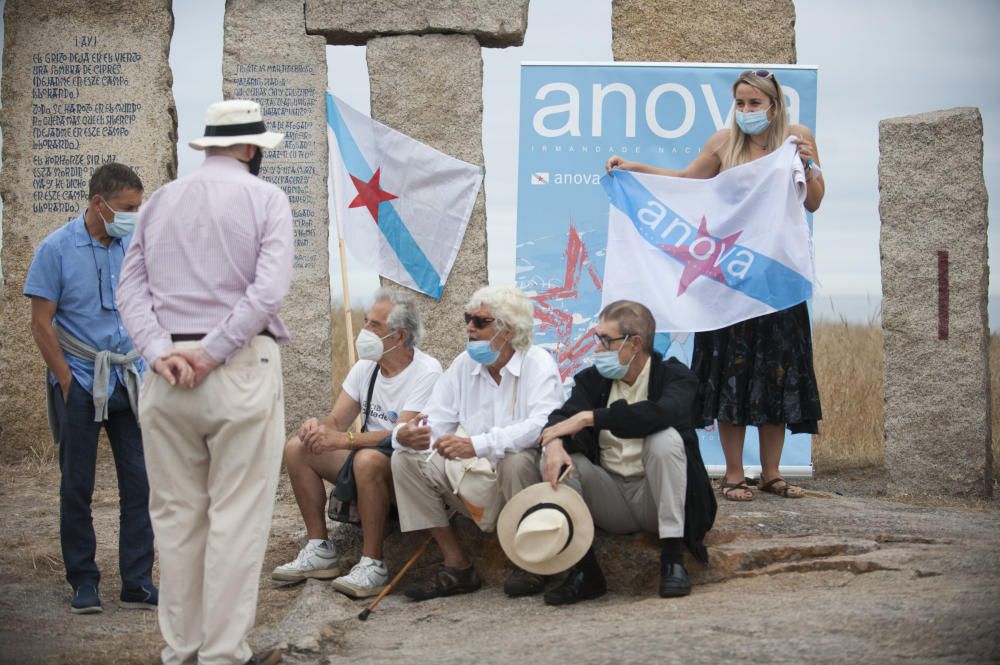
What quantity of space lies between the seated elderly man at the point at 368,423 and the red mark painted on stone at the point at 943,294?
286cm

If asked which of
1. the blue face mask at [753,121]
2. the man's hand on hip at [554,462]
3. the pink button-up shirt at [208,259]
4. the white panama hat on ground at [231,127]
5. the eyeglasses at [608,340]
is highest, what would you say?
the blue face mask at [753,121]

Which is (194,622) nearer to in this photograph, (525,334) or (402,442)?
(402,442)

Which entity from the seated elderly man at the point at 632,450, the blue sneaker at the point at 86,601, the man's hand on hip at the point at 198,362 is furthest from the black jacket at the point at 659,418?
the blue sneaker at the point at 86,601

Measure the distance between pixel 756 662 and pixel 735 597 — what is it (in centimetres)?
77

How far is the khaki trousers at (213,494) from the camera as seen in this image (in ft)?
11.9

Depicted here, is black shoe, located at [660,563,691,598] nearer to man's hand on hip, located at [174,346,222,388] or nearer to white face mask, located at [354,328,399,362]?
white face mask, located at [354,328,399,362]

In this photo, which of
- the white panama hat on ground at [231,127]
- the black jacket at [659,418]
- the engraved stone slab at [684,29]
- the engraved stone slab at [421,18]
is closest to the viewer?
the white panama hat on ground at [231,127]

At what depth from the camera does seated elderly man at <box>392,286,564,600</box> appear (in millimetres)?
4668

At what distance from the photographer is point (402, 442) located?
4707mm

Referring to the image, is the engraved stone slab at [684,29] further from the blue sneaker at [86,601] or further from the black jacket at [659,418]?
the blue sneaker at [86,601]

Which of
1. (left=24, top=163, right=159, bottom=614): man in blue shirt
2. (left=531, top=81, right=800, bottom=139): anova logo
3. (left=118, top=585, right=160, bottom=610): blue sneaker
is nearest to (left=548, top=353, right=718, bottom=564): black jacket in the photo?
(left=24, top=163, right=159, bottom=614): man in blue shirt

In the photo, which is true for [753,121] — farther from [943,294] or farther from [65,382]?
[65,382]

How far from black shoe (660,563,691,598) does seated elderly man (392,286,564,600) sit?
1.80 feet

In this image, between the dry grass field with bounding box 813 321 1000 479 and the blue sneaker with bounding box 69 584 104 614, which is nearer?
A: the blue sneaker with bounding box 69 584 104 614
